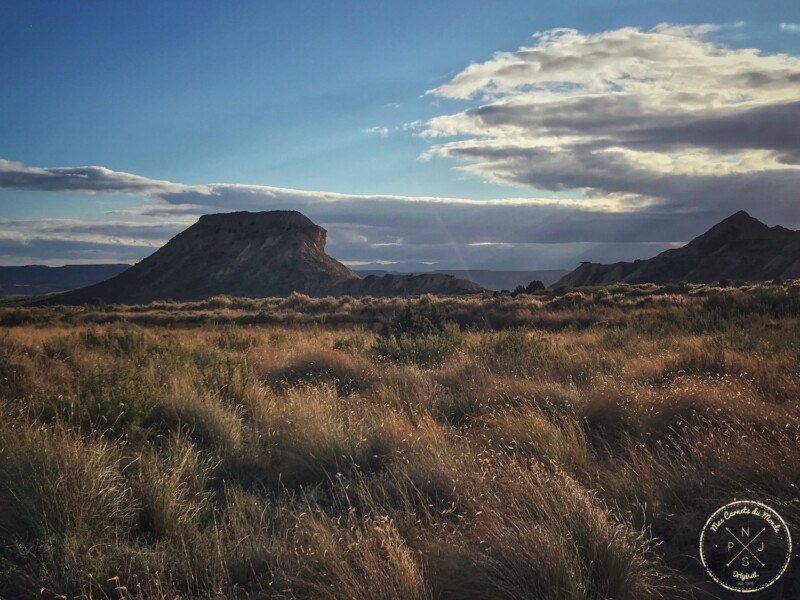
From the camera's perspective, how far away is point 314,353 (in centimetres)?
1241

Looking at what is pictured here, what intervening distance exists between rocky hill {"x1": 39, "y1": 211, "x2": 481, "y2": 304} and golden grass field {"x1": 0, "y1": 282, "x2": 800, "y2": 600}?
7415cm

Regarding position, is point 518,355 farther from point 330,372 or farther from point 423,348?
→ point 330,372

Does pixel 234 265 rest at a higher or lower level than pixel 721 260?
lower

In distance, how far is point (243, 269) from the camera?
97938 millimetres

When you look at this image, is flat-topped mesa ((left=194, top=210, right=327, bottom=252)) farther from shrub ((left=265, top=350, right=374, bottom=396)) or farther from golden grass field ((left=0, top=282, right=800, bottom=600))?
golden grass field ((left=0, top=282, right=800, bottom=600))

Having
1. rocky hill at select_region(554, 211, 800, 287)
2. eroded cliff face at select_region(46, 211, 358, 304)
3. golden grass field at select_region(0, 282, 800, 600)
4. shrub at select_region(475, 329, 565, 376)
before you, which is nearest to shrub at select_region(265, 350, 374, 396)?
golden grass field at select_region(0, 282, 800, 600)

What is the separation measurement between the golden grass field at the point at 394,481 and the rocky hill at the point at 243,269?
74.2 m

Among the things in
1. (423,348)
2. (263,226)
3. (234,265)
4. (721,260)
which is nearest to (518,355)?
(423,348)

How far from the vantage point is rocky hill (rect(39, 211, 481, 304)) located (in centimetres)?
8856

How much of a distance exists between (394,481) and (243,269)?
96077 millimetres

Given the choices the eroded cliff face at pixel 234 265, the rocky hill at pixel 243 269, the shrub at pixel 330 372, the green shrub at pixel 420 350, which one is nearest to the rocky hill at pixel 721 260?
the rocky hill at pixel 243 269

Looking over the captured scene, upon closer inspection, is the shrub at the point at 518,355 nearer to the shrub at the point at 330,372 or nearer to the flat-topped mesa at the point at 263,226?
the shrub at the point at 330,372

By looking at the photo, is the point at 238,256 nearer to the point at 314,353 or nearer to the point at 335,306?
the point at 335,306

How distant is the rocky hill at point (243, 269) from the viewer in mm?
88562
